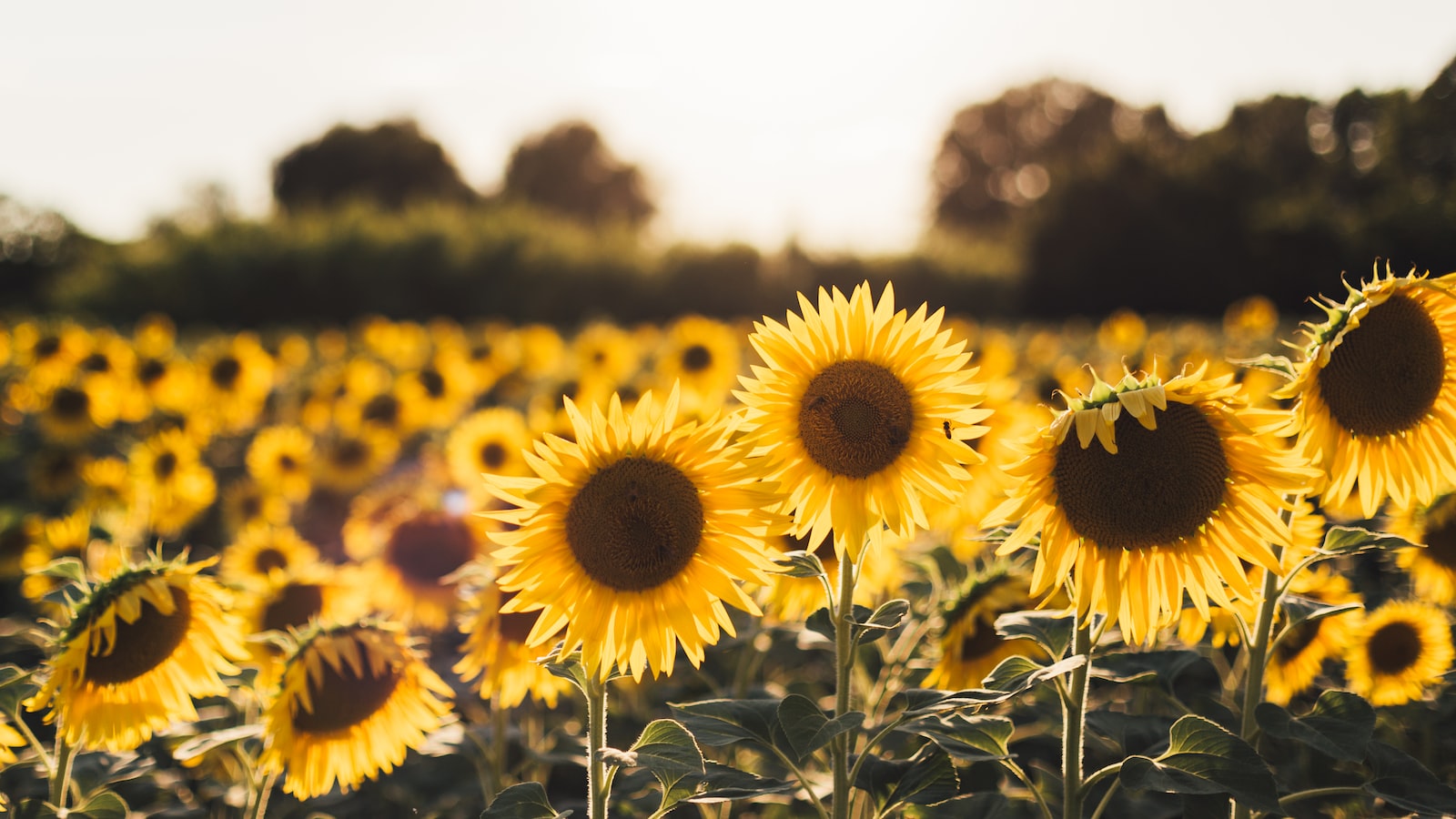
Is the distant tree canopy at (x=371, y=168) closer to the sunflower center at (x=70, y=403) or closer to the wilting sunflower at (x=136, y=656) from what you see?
the sunflower center at (x=70, y=403)

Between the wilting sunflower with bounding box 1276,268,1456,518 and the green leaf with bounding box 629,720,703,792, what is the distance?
3.89ft

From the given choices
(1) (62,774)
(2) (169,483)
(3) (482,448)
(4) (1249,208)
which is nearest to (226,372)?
(2) (169,483)

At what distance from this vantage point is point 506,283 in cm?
2119

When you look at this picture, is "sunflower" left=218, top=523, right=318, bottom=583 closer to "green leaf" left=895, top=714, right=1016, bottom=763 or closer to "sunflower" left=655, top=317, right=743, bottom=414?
"sunflower" left=655, top=317, right=743, bottom=414

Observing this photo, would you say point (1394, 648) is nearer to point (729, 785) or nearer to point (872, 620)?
point (872, 620)

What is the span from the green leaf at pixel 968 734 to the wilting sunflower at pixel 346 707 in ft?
3.62

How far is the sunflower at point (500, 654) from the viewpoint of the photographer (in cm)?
230

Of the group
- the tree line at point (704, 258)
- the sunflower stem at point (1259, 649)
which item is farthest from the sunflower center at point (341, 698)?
the tree line at point (704, 258)

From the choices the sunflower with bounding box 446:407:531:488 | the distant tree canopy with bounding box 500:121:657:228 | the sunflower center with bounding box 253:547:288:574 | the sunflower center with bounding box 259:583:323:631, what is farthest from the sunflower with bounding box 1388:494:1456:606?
the distant tree canopy with bounding box 500:121:657:228

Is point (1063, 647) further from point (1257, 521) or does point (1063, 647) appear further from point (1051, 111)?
point (1051, 111)

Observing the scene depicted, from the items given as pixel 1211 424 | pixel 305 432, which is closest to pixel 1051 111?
pixel 305 432

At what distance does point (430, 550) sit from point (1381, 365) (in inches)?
122

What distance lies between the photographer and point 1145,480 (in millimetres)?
1562

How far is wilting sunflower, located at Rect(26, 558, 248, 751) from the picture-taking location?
6.45 feet
